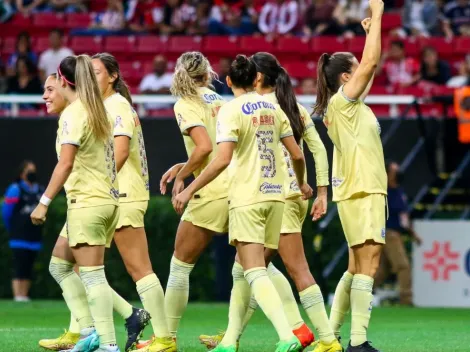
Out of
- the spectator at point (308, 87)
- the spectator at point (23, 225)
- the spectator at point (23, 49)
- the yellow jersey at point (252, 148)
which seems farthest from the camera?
the spectator at point (23, 49)

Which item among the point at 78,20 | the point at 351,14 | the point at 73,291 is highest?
the point at 78,20

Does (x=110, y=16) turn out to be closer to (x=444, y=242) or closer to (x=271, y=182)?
(x=444, y=242)

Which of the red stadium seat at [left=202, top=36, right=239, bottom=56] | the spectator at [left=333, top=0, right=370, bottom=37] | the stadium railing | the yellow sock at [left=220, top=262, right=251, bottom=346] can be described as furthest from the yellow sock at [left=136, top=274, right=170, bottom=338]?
the spectator at [left=333, top=0, right=370, bottom=37]

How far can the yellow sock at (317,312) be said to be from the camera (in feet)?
29.3

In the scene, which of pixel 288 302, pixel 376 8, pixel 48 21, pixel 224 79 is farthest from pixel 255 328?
pixel 48 21

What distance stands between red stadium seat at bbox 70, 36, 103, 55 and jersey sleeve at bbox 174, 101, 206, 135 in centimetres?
1296

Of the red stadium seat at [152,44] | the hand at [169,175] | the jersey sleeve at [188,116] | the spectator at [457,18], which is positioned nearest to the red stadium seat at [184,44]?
the red stadium seat at [152,44]

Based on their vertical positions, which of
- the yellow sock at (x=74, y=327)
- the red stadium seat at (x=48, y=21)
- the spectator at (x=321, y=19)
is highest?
the red stadium seat at (x=48, y=21)

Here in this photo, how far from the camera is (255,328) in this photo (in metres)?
12.5

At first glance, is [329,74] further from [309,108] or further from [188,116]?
[309,108]

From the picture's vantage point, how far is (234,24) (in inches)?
861

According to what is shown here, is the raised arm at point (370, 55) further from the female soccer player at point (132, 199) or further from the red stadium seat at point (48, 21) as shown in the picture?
the red stadium seat at point (48, 21)

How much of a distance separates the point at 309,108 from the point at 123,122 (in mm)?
9004

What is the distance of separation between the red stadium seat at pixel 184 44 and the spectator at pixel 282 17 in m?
1.16
